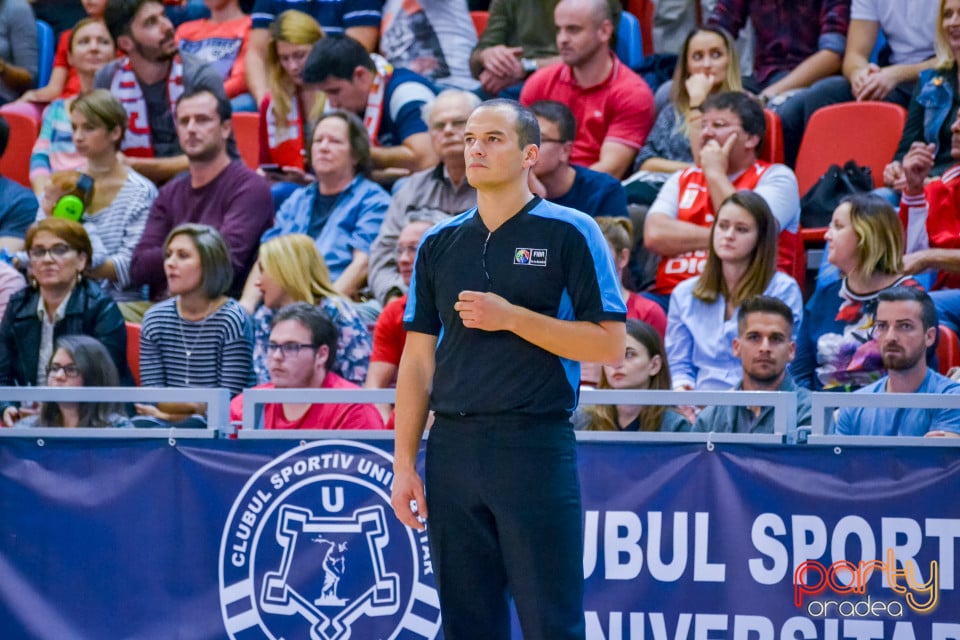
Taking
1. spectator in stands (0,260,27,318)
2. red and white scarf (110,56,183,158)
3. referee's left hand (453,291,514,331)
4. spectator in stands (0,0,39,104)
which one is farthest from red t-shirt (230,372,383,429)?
spectator in stands (0,0,39,104)

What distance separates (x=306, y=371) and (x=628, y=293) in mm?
1518

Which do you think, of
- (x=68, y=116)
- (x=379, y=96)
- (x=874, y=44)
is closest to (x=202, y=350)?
(x=379, y=96)

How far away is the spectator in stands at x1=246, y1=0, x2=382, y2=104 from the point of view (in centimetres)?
899

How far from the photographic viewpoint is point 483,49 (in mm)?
8500

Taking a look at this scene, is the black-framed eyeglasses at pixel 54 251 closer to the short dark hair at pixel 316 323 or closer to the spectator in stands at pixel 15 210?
the spectator in stands at pixel 15 210

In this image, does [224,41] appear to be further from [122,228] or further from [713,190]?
[713,190]

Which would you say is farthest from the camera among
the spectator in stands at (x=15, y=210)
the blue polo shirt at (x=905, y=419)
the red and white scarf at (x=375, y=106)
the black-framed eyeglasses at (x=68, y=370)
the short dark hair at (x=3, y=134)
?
the short dark hair at (x=3, y=134)

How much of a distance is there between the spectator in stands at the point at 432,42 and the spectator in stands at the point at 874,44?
2.25 meters

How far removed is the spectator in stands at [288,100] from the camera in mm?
8359

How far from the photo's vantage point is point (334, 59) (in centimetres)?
788

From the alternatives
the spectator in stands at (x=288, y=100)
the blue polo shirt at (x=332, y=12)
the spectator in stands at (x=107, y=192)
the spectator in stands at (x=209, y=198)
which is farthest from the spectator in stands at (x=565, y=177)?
the blue polo shirt at (x=332, y=12)

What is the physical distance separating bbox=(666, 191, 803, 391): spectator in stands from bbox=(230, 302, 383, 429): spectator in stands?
1453mm

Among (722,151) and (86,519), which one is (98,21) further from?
(86,519)

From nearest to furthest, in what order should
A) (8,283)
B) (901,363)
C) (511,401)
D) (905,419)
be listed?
1. (511,401)
2. (905,419)
3. (901,363)
4. (8,283)
